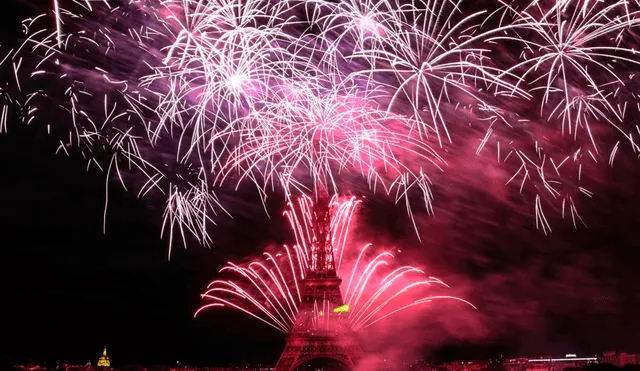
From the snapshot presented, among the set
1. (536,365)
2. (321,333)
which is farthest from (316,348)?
(536,365)

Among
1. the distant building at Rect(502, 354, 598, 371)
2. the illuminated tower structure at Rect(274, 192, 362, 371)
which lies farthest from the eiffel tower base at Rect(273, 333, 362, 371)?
the distant building at Rect(502, 354, 598, 371)

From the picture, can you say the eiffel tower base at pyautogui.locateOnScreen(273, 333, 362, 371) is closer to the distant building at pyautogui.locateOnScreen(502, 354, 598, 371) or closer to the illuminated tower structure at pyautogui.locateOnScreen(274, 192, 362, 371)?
the illuminated tower structure at pyautogui.locateOnScreen(274, 192, 362, 371)

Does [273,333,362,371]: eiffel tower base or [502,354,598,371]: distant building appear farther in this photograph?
[273,333,362,371]: eiffel tower base

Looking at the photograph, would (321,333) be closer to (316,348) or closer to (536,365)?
(316,348)

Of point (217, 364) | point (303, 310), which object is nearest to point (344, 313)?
point (303, 310)

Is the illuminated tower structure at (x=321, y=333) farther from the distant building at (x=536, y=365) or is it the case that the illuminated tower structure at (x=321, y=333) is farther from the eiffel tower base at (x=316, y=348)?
the distant building at (x=536, y=365)

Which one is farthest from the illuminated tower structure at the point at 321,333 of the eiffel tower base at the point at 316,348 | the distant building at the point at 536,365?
the distant building at the point at 536,365

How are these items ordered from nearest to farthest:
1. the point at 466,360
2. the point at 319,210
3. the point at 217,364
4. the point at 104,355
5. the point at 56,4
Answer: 1. the point at 56,4
2. the point at 319,210
3. the point at 104,355
4. the point at 217,364
5. the point at 466,360

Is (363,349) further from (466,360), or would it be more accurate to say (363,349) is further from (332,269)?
(466,360)
